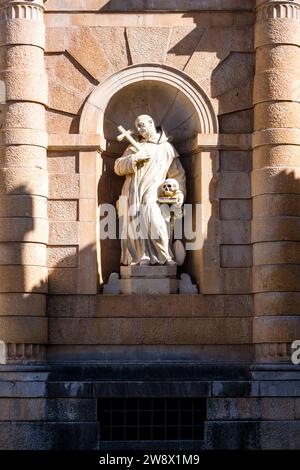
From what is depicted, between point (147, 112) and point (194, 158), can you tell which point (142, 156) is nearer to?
point (194, 158)

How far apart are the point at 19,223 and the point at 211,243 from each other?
3350 millimetres

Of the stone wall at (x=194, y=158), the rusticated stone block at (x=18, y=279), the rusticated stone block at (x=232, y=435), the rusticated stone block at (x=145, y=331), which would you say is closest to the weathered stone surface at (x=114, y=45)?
the stone wall at (x=194, y=158)

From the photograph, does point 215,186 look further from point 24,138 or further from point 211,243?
point 24,138

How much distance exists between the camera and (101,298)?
78.2 ft

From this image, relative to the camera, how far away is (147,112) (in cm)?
2489

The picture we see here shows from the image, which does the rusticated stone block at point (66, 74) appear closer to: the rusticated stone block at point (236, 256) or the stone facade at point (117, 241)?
the stone facade at point (117, 241)

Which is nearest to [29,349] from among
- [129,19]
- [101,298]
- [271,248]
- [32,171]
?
[101,298]

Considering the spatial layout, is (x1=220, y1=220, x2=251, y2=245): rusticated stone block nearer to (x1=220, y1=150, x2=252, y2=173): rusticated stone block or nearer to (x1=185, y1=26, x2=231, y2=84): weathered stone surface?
(x1=220, y1=150, x2=252, y2=173): rusticated stone block

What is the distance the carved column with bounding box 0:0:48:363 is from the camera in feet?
76.7

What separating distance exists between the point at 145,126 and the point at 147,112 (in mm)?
724

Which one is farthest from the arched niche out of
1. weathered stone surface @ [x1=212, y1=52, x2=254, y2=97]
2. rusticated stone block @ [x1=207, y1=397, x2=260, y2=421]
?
rusticated stone block @ [x1=207, y1=397, x2=260, y2=421]

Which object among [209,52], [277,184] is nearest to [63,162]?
[209,52]

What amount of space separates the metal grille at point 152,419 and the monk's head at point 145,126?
4.64m

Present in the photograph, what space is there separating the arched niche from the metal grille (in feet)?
7.51
